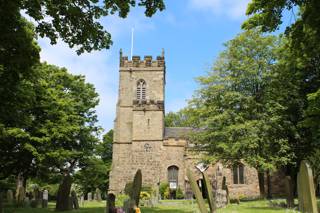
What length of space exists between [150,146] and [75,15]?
101 feet

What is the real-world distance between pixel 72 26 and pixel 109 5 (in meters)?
1.17

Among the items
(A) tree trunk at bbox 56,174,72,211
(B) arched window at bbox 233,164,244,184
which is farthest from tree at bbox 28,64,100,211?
(B) arched window at bbox 233,164,244,184

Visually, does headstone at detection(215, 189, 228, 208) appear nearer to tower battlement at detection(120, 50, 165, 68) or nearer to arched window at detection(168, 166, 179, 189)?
arched window at detection(168, 166, 179, 189)

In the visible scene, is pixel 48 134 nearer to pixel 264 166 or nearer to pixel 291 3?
pixel 264 166

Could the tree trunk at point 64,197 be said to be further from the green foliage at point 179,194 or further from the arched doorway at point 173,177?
the arched doorway at point 173,177

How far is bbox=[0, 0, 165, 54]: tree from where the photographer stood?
28.1 feet

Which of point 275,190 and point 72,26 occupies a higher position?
point 72,26

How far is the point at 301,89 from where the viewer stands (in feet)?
68.4

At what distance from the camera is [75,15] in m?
8.68

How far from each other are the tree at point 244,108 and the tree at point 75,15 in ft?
47.8

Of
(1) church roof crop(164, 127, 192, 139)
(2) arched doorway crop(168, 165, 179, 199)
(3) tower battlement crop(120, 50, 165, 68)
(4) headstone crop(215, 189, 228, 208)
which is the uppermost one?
(3) tower battlement crop(120, 50, 165, 68)

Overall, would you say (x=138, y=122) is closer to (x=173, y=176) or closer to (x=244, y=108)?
(x=173, y=176)

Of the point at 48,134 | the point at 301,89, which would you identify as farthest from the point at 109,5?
the point at 301,89

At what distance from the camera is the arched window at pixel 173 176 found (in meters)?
38.0
